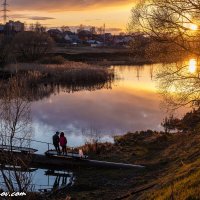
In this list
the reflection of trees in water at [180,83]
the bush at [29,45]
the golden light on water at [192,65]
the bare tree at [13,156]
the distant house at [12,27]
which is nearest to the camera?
the bare tree at [13,156]

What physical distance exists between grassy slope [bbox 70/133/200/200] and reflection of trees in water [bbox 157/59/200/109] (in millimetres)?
2170

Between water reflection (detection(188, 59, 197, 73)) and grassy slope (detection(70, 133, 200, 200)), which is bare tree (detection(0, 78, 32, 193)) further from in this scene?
water reflection (detection(188, 59, 197, 73))

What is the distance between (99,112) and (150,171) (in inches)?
693

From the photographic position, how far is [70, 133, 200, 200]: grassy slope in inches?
526

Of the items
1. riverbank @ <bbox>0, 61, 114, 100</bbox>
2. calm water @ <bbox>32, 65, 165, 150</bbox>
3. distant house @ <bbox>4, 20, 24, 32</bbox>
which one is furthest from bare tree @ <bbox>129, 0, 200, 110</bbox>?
distant house @ <bbox>4, 20, 24, 32</bbox>

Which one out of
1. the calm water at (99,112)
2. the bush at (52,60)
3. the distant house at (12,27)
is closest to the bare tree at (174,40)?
the calm water at (99,112)

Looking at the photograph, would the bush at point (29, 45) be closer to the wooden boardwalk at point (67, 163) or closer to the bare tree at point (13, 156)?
the bare tree at point (13, 156)

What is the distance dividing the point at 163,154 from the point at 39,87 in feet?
88.4

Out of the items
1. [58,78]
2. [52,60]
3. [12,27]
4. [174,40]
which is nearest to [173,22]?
[174,40]

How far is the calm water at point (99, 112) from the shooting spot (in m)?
30.4

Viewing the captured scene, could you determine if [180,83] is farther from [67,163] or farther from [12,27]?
[12,27]

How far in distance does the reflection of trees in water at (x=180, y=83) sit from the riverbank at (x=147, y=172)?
7.11 feet

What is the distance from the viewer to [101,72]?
2181 inches

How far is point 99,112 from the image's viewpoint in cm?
3759
